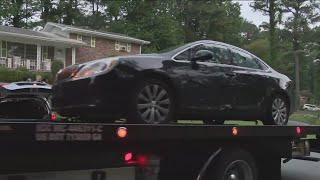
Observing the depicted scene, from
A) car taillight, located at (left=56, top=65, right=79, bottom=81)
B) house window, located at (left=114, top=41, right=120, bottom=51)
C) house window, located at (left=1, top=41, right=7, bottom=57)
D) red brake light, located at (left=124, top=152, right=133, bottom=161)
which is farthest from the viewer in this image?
house window, located at (left=114, top=41, right=120, bottom=51)

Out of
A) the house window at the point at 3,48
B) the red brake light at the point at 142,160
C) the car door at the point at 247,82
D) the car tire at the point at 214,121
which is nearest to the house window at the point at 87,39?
the house window at the point at 3,48

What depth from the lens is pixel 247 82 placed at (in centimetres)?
741

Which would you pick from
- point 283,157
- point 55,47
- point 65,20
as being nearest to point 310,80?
point 65,20

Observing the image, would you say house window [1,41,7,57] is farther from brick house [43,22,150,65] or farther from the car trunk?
the car trunk

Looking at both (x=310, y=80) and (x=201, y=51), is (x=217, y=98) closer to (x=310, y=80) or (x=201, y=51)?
(x=201, y=51)

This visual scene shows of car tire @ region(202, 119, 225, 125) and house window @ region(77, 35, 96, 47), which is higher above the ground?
house window @ region(77, 35, 96, 47)

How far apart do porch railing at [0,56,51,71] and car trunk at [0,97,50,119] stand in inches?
1066

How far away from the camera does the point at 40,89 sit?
26.7 ft

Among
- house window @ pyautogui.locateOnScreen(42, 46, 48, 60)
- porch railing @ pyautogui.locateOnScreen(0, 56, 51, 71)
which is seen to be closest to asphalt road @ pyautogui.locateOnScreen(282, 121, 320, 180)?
porch railing @ pyautogui.locateOnScreen(0, 56, 51, 71)

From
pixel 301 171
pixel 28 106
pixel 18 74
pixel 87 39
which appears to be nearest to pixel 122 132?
pixel 28 106

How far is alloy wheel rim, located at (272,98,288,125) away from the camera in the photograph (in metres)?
7.88

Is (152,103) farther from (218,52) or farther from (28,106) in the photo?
(28,106)

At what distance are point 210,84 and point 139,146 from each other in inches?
66.8

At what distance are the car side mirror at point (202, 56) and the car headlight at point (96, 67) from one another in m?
1.21
